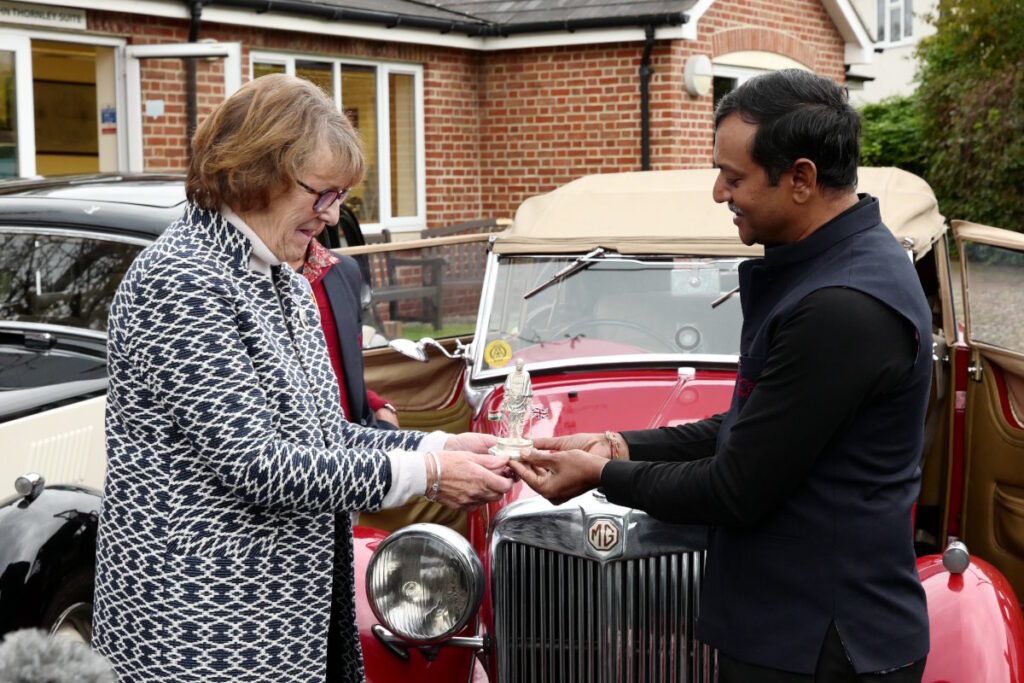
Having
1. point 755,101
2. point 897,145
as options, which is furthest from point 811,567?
point 897,145

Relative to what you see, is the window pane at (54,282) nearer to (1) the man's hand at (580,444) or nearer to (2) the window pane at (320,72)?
(1) the man's hand at (580,444)

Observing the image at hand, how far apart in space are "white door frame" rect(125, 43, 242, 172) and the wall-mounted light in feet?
16.6

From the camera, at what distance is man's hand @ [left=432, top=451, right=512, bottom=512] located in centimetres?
244

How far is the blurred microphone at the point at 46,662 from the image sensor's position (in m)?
1.50

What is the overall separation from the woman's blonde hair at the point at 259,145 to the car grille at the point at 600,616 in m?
1.30

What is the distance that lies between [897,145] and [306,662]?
905 inches

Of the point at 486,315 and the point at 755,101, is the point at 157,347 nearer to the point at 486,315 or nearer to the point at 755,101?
the point at 755,101

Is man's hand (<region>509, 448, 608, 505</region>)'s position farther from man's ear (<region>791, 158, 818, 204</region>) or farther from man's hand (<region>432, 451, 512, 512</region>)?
man's ear (<region>791, 158, 818, 204</region>)

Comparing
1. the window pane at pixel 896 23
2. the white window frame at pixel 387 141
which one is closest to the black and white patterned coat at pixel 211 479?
the white window frame at pixel 387 141

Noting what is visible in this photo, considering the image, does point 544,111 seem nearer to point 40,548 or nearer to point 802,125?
point 40,548

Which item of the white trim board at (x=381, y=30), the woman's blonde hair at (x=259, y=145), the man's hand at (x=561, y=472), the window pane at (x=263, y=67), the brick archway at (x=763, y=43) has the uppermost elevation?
the brick archway at (x=763, y=43)

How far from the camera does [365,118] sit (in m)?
13.5

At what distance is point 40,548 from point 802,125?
244 centimetres

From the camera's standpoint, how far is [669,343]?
419 cm
